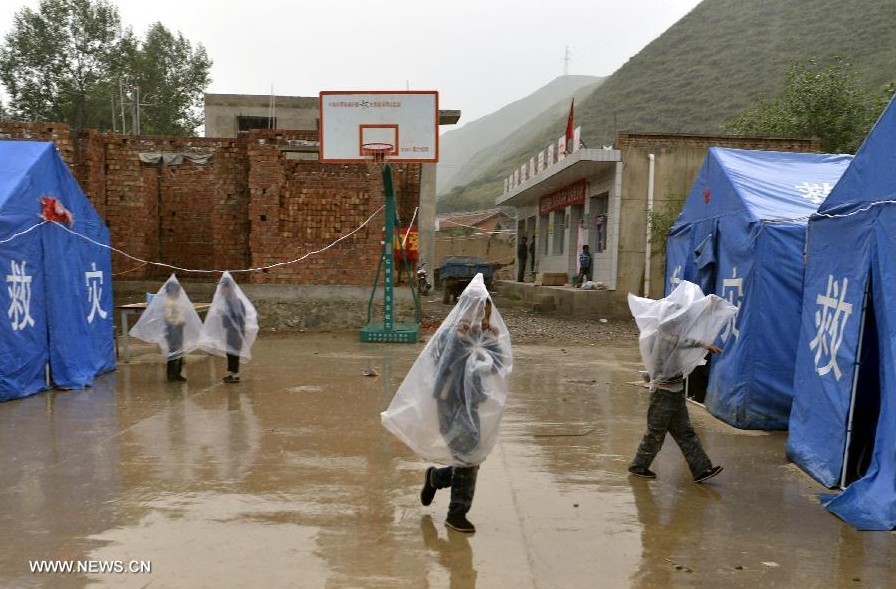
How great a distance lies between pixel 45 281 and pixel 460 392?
645 cm

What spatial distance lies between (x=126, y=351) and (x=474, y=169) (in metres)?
121

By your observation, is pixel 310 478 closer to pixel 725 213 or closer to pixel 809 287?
pixel 809 287

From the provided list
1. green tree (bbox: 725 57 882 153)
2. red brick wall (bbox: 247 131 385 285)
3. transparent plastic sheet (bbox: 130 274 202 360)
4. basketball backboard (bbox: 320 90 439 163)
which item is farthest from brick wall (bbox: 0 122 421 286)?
green tree (bbox: 725 57 882 153)

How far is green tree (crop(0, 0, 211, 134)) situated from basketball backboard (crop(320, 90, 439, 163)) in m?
20.8

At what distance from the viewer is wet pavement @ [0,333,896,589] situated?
360 centimetres

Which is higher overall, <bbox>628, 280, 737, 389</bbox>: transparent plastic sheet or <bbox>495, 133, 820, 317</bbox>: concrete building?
<bbox>495, 133, 820, 317</bbox>: concrete building

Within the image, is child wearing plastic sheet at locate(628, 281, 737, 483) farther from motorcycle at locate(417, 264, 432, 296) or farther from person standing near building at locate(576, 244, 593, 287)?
motorcycle at locate(417, 264, 432, 296)

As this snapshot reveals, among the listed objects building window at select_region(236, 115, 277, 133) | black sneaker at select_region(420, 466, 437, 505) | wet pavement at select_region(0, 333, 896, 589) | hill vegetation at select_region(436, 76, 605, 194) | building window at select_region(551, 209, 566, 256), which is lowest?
wet pavement at select_region(0, 333, 896, 589)

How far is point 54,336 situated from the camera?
8.27m

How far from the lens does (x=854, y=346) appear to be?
15.8 ft

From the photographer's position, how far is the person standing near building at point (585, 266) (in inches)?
749

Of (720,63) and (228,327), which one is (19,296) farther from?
(720,63)

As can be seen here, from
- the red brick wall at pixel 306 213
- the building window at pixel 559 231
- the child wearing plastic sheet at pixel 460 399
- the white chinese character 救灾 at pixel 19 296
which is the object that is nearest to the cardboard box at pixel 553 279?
the building window at pixel 559 231

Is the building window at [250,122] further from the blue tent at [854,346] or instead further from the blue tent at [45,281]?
the blue tent at [854,346]
